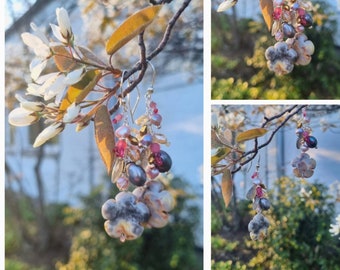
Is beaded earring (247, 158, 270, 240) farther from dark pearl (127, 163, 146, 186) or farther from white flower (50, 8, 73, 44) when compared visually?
white flower (50, 8, 73, 44)

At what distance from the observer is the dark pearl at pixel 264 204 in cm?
220

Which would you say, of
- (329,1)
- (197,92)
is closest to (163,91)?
(197,92)

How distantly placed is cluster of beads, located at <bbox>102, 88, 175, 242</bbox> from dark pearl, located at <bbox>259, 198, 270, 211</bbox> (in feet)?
1.13

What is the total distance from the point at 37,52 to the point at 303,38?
947 mm

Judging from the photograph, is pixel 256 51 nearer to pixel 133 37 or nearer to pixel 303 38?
pixel 303 38

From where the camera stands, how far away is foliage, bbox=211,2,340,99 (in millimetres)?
2170

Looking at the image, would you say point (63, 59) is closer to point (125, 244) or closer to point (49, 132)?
point (49, 132)

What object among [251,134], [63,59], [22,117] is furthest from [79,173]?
[251,134]

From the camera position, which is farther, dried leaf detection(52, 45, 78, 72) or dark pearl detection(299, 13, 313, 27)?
dark pearl detection(299, 13, 313, 27)

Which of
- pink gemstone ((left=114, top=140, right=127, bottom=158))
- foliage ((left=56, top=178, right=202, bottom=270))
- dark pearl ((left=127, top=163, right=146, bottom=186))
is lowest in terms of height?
foliage ((left=56, top=178, right=202, bottom=270))

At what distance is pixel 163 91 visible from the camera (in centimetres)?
214

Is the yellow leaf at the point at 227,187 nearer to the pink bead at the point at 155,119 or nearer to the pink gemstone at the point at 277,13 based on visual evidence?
the pink bead at the point at 155,119

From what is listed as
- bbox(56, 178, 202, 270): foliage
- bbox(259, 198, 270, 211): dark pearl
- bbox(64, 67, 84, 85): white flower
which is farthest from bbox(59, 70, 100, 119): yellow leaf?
bbox(259, 198, 270, 211): dark pearl

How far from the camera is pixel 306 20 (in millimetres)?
2176
